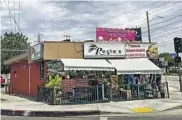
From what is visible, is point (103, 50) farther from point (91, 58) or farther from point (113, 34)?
point (113, 34)

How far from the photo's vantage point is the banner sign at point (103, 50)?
22.5 metres

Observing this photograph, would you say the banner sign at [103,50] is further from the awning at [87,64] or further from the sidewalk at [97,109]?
the sidewalk at [97,109]

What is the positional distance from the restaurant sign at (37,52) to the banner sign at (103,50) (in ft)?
8.93

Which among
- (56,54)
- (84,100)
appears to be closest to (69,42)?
(56,54)

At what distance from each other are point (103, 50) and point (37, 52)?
4.18m

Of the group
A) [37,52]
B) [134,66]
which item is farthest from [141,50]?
[37,52]

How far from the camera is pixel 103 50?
22750 millimetres

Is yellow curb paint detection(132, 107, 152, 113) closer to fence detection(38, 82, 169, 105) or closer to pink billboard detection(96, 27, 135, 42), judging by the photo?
fence detection(38, 82, 169, 105)

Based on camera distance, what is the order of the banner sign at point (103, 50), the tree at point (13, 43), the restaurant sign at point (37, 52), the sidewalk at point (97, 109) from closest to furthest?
the sidewalk at point (97, 109) < the restaurant sign at point (37, 52) < the banner sign at point (103, 50) < the tree at point (13, 43)

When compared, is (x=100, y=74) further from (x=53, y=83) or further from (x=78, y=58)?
(x=53, y=83)

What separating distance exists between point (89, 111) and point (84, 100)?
372 centimetres

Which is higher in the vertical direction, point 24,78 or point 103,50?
point 103,50

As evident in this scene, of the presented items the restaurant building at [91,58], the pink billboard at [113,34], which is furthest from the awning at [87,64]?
the pink billboard at [113,34]

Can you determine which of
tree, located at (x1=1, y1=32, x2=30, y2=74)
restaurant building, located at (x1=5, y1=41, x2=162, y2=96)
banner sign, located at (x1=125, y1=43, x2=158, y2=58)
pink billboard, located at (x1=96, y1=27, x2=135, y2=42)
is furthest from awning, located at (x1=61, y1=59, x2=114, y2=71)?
tree, located at (x1=1, y1=32, x2=30, y2=74)
